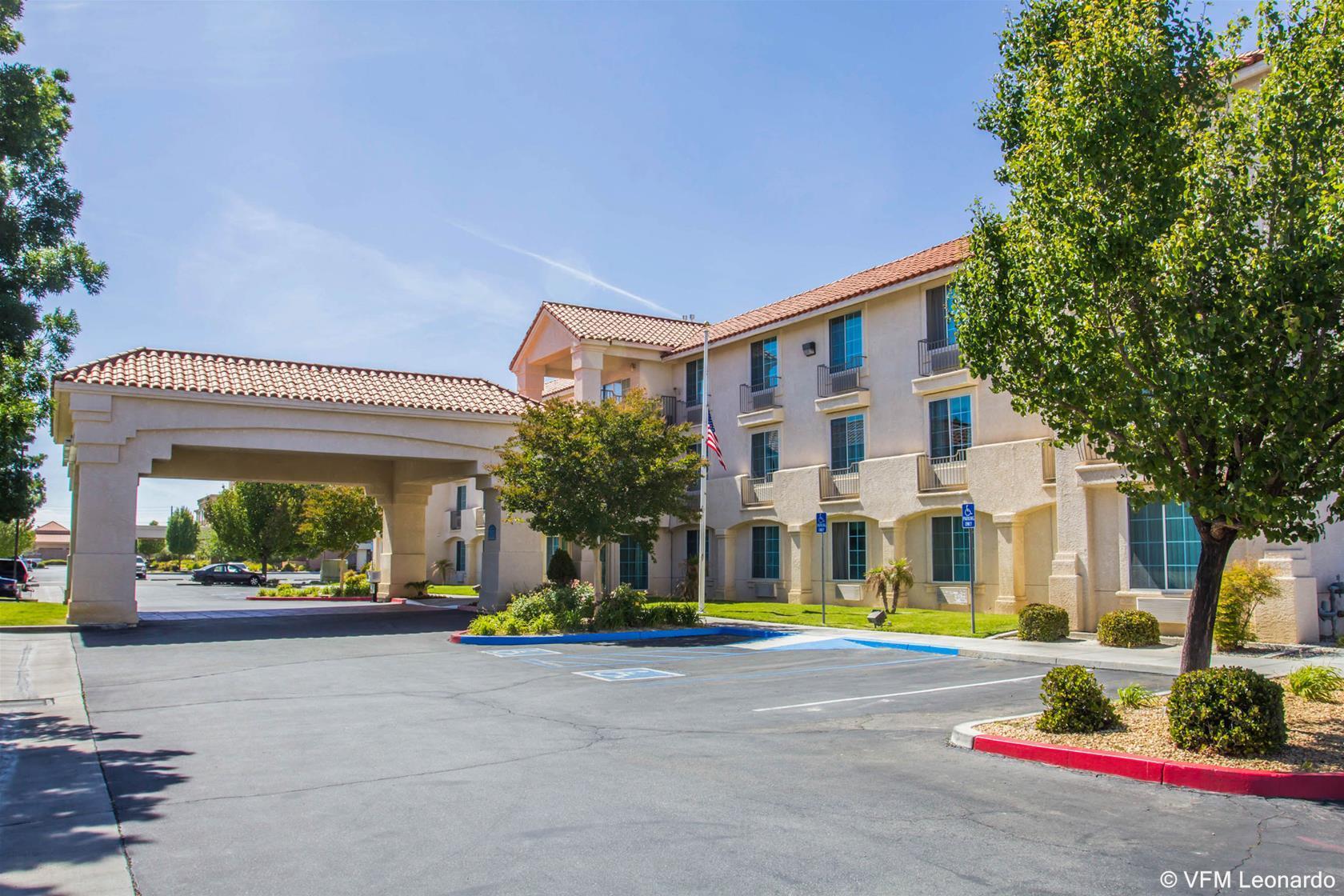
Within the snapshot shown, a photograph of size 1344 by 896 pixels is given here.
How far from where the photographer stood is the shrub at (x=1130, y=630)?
19938 millimetres

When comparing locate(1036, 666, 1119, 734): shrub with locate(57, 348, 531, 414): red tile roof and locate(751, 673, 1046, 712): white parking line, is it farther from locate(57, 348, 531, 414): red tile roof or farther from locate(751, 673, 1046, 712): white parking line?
locate(57, 348, 531, 414): red tile roof

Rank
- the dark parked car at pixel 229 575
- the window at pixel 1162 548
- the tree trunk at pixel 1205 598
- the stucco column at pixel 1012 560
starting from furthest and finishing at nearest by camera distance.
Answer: the dark parked car at pixel 229 575 < the stucco column at pixel 1012 560 < the window at pixel 1162 548 < the tree trunk at pixel 1205 598

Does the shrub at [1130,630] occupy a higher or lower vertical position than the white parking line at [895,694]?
higher

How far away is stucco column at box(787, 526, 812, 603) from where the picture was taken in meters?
32.2

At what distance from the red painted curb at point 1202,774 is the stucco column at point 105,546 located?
21.7 meters

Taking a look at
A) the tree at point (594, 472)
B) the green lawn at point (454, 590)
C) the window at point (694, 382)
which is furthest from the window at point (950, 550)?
the green lawn at point (454, 590)

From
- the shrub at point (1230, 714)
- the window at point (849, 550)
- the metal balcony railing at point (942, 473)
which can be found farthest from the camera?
the window at point (849, 550)

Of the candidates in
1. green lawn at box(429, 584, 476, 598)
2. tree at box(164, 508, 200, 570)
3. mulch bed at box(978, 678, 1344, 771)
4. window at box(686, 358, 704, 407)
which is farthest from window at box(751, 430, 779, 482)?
tree at box(164, 508, 200, 570)

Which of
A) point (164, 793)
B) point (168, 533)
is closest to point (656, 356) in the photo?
point (164, 793)

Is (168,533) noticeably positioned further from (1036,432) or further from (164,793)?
(164,793)

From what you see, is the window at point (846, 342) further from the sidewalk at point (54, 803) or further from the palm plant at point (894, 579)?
the sidewalk at point (54, 803)

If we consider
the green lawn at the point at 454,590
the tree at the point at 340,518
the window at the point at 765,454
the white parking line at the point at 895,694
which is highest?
the window at the point at 765,454

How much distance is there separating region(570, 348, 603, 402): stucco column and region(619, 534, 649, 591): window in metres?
6.38

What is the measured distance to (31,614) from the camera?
2627cm
